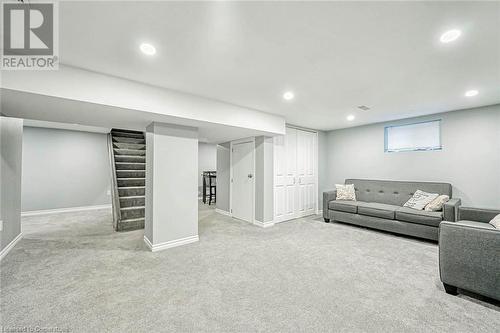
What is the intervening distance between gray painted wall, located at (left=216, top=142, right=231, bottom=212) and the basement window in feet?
12.2

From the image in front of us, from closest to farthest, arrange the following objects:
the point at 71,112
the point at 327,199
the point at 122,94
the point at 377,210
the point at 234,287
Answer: the point at 234,287, the point at 122,94, the point at 71,112, the point at 377,210, the point at 327,199

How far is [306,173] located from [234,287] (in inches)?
143

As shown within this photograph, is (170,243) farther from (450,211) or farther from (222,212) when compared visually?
(450,211)

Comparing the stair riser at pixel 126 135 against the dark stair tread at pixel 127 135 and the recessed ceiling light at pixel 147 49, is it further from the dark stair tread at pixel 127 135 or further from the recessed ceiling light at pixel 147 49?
the recessed ceiling light at pixel 147 49

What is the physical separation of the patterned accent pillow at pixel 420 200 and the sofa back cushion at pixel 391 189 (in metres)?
0.18

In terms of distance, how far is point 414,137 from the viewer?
13.8 ft

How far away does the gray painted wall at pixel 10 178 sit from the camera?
2734mm

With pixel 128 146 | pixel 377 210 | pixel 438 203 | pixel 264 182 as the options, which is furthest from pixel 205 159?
pixel 438 203

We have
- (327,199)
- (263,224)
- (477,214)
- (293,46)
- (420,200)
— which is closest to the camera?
(293,46)

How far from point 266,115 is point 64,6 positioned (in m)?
2.89

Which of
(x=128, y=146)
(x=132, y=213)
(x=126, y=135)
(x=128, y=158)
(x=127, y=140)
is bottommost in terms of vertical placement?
(x=132, y=213)

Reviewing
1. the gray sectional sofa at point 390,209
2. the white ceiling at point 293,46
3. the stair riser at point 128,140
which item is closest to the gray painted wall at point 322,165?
the gray sectional sofa at point 390,209

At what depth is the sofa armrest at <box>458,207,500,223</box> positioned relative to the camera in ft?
8.98

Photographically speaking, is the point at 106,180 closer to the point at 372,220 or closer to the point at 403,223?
the point at 372,220
